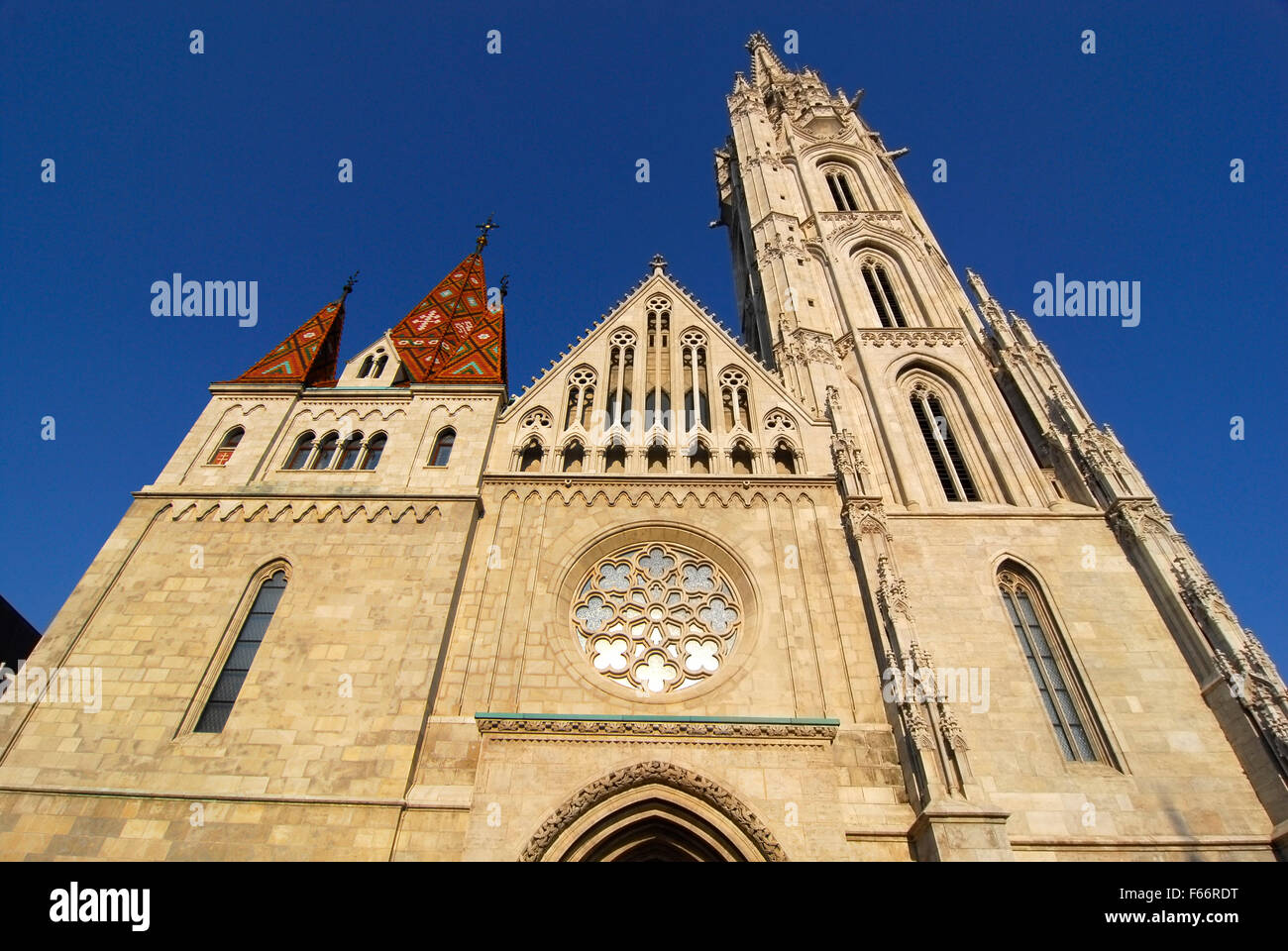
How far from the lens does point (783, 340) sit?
18.2m

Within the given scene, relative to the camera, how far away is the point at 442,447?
1448 centimetres

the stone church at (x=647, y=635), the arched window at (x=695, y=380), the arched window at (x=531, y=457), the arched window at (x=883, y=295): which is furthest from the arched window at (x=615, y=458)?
the arched window at (x=883, y=295)

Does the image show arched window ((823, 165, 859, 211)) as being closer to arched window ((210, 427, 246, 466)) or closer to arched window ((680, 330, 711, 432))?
arched window ((680, 330, 711, 432))

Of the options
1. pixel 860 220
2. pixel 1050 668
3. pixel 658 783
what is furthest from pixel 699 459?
pixel 860 220

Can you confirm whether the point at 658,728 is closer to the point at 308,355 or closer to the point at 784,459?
the point at 784,459

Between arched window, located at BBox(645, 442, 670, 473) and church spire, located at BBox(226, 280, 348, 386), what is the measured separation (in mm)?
8453

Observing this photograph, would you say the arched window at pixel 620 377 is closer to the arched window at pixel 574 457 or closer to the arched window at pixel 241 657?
the arched window at pixel 574 457

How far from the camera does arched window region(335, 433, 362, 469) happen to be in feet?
46.2

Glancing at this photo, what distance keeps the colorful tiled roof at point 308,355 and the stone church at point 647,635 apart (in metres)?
0.13

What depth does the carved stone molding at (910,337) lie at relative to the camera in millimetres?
18125

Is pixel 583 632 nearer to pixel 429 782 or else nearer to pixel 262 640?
pixel 429 782
